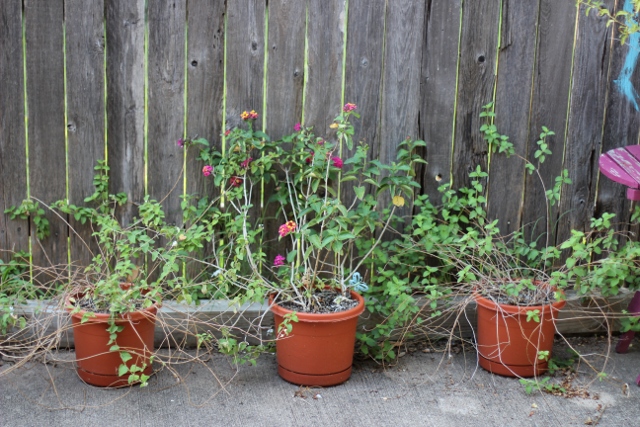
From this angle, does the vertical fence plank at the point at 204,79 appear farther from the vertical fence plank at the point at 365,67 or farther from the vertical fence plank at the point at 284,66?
the vertical fence plank at the point at 365,67

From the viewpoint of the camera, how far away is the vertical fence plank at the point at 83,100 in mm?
3465

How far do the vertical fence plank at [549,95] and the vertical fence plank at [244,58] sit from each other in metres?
1.34

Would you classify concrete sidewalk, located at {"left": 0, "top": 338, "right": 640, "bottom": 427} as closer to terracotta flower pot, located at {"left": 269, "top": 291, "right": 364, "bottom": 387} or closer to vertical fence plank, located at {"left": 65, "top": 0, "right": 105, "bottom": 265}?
terracotta flower pot, located at {"left": 269, "top": 291, "right": 364, "bottom": 387}

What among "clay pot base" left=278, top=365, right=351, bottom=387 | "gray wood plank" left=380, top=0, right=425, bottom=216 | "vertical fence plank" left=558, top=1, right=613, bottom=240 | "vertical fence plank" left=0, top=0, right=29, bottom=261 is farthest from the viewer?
"vertical fence plank" left=558, top=1, right=613, bottom=240

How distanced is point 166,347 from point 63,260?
0.64 m

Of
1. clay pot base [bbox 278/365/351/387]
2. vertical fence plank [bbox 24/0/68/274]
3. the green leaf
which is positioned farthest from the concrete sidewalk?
vertical fence plank [bbox 24/0/68/274]

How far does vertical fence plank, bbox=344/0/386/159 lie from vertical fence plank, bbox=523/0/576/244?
0.78 m

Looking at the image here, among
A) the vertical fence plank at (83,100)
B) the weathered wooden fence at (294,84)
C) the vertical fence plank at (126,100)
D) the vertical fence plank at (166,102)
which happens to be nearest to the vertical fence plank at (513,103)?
the weathered wooden fence at (294,84)

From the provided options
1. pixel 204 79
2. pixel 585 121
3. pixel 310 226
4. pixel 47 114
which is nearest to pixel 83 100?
pixel 47 114

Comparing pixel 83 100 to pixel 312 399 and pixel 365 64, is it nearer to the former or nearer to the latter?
pixel 365 64

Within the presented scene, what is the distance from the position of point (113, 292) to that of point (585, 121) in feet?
7.82

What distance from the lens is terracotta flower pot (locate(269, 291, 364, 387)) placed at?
3252 millimetres

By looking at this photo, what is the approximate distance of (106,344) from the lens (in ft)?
10.4

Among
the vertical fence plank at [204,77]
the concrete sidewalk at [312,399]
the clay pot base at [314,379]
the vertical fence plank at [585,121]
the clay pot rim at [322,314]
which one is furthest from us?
the vertical fence plank at [585,121]
